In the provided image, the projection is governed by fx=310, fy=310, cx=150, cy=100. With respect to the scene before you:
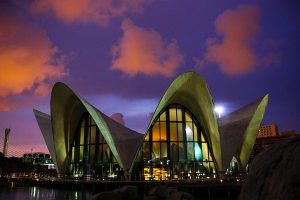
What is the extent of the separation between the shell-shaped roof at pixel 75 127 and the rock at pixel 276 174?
2660 centimetres

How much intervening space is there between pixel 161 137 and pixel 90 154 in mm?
7793

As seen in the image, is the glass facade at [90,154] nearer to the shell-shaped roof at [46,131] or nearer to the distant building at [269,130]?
the shell-shaped roof at [46,131]

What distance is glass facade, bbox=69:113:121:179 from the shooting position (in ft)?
105

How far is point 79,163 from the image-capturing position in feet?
111

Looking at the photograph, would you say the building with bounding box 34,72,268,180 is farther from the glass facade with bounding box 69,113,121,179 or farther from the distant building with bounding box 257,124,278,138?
the distant building with bounding box 257,124,278,138

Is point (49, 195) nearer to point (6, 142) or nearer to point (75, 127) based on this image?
point (75, 127)

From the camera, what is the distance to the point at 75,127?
115ft

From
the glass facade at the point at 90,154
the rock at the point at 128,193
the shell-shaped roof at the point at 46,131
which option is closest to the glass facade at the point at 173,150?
the glass facade at the point at 90,154

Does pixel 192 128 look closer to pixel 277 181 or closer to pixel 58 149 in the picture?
pixel 58 149

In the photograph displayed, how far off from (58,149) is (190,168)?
1447 centimetres

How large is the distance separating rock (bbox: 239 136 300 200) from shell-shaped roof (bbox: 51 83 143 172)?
1047 inches

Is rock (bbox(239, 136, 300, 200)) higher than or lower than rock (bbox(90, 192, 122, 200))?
higher

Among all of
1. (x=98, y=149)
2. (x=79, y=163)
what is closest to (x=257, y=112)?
(x=98, y=149)

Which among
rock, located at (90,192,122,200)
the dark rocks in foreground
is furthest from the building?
rock, located at (90,192,122,200)
